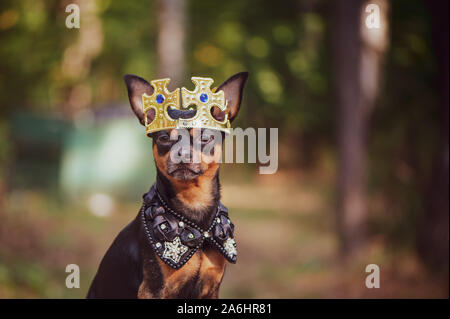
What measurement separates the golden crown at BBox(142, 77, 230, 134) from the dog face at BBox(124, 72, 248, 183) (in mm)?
32

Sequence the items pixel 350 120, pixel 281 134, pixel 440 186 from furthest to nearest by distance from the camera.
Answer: pixel 281 134 < pixel 350 120 < pixel 440 186

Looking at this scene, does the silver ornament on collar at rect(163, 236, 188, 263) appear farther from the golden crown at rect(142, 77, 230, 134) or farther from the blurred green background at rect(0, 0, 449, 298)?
the blurred green background at rect(0, 0, 449, 298)

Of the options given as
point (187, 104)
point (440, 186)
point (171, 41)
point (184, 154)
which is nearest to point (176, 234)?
point (184, 154)

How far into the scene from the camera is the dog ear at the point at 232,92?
2.20 metres

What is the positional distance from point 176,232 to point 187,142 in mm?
461

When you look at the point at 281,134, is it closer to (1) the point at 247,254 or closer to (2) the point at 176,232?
(1) the point at 247,254

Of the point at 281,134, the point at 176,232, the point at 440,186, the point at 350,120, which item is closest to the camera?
the point at 176,232

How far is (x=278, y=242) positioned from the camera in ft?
23.7

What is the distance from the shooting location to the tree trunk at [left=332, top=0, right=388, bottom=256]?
20.3 ft

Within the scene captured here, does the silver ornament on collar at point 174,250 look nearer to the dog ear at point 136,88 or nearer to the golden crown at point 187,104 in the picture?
the golden crown at point 187,104

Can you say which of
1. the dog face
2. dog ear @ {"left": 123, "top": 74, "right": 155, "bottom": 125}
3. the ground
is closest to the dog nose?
the dog face

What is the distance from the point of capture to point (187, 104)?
7.07ft
